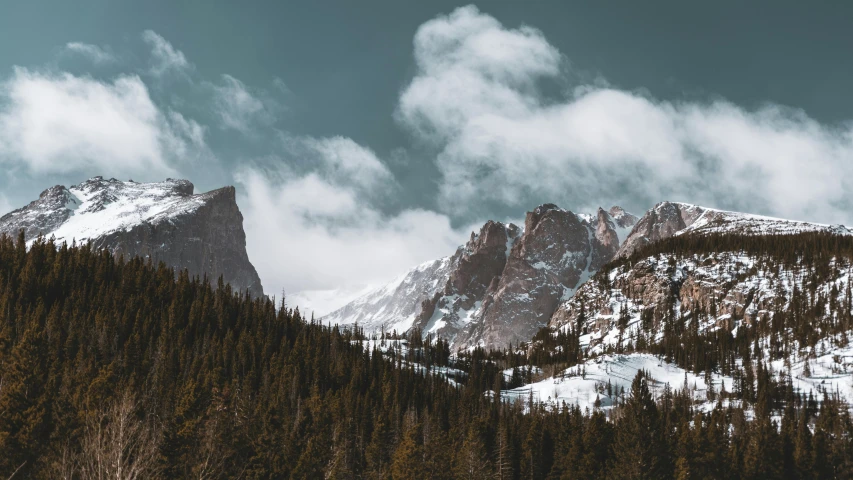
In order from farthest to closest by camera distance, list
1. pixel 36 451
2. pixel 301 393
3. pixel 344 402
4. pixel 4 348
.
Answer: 1. pixel 301 393
2. pixel 344 402
3. pixel 4 348
4. pixel 36 451

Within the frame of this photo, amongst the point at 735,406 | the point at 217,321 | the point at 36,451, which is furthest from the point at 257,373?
the point at 735,406

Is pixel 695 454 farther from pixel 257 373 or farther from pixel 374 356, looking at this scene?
pixel 374 356

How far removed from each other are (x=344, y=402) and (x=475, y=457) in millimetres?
65468

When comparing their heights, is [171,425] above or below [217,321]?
below

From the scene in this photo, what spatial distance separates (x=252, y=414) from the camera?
8275 centimetres

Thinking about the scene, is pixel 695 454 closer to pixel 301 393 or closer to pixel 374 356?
pixel 301 393

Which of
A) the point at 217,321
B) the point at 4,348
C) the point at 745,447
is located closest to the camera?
the point at 4,348

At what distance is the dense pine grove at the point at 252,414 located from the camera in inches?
2330

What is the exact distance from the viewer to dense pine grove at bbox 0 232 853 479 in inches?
2330

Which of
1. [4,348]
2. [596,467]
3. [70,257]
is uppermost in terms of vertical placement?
[70,257]

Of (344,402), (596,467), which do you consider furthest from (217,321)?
(596,467)

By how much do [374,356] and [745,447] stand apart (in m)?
107

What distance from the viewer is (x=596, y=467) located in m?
91.4

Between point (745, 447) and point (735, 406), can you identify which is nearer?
point (745, 447)
